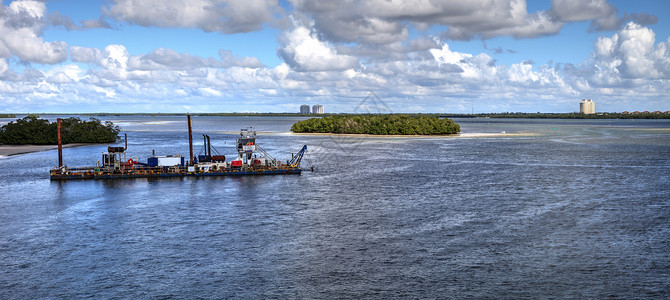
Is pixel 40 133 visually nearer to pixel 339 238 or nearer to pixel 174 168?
pixel 174 168

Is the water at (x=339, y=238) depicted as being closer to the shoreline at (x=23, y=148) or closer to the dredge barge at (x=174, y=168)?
the dredge barge at (x=174, y=168)

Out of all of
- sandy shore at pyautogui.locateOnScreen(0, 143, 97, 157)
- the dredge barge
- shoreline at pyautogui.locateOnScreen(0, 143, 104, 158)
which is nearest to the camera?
the dredge barge

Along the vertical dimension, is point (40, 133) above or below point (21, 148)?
above

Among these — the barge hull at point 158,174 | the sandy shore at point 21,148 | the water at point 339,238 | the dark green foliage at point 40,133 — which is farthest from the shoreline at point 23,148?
the water at point 339,238

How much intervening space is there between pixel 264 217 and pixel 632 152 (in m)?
98.3

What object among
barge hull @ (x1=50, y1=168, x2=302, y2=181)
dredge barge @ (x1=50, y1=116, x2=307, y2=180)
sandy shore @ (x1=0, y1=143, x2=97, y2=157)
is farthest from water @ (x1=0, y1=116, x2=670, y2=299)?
sandy shore @ (x1=0, y1=143, x2=97, y2=157)

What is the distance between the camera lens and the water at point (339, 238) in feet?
98.8

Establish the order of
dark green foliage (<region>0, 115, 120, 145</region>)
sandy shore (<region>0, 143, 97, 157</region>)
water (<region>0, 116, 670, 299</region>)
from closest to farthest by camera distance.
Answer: water (<region>0, 116, 670, 299</region>)
sandy shore (<region>0, 143, 97, 157</region>)
dark green foliage (<region>0, 115, 120, 145</region>)

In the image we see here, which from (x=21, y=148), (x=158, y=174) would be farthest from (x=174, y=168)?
(x=21, y=148)

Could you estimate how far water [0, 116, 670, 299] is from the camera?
3011cm

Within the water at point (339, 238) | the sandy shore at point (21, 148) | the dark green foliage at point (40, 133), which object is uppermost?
the dark green foliage at point (40, 133)

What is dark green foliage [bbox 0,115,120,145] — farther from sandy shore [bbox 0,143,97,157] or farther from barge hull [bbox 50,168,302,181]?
barge hull [bbox 50,168,302,181]

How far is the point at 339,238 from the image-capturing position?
40.0m

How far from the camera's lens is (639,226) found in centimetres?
4312
